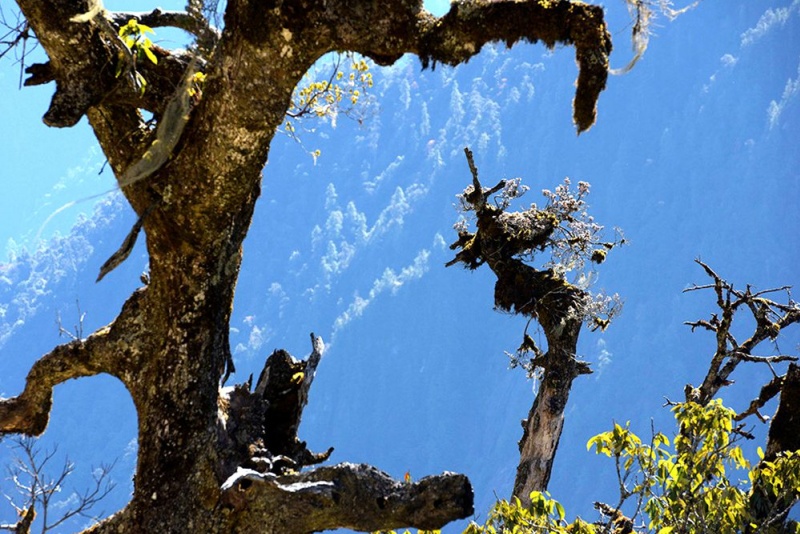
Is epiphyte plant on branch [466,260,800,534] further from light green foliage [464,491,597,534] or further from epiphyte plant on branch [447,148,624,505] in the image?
epiphyte plant on branch [447,148,624,505]

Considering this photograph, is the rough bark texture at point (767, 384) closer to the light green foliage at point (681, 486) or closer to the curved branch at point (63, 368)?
the light green foliage at point (681, 486)

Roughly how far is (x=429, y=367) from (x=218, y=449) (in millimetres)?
189279

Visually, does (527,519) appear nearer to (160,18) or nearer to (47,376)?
(47,376)

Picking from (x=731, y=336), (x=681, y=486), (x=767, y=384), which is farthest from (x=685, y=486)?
(x=767, y=384)

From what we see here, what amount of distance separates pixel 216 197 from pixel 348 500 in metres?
1.66

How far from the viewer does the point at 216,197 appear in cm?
475

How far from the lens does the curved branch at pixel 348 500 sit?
449cm

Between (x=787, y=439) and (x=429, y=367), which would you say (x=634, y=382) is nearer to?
(x=429, y=367)

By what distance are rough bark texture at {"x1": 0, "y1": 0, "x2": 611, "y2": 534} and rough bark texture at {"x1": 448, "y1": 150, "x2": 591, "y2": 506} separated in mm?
3890

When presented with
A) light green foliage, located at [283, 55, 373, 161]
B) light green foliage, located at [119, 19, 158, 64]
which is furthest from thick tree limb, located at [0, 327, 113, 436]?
light green foliage, located at [283, 55, 373, 161]

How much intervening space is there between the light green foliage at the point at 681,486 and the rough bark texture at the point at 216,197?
55.3 inches

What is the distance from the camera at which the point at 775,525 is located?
6965 mm

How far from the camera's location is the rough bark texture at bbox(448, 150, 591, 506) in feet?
29.0

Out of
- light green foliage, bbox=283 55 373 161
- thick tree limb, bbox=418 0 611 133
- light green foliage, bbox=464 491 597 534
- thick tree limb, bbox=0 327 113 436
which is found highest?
light green foliage, bbox=283 55 373 161
